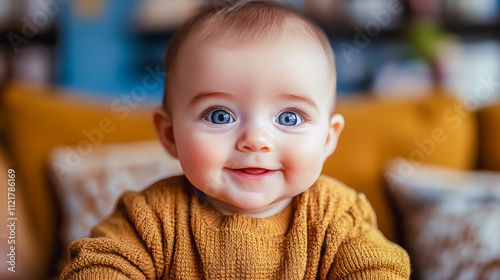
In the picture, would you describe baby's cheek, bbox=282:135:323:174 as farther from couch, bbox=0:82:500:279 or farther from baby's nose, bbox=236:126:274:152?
couch, bbox=0:82:500:279

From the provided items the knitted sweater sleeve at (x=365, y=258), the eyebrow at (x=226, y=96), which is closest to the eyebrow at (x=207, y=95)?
the eyebrow at (x=226, y=96)

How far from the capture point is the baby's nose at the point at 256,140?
560 mm

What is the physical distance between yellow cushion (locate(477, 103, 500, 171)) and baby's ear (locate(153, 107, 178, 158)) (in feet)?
3.40

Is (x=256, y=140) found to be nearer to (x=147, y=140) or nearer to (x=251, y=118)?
(x=251, y=118)

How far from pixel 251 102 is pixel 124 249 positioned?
10.2 inches

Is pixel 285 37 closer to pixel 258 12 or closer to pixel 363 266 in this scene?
pixel 258 12

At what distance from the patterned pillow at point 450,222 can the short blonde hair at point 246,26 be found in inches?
20.5

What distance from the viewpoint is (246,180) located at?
0.59 meters

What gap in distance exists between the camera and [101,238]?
0.63 m

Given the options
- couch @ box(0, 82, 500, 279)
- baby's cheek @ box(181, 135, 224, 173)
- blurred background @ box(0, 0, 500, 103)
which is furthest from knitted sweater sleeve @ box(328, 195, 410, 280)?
blurred background @ box(0, 0, 500, 103)

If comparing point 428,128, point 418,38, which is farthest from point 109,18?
point 428,128

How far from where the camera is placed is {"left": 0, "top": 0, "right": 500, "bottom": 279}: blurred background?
4.02 ft

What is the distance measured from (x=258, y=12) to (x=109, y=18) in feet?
5.74

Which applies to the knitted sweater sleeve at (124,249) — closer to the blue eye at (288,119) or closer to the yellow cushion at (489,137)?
the blue eye at (288,119)
